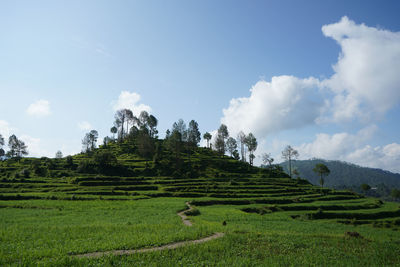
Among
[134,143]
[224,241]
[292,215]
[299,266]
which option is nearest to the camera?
[299,266]

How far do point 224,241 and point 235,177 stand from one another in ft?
235

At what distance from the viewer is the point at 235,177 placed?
88.2 meters

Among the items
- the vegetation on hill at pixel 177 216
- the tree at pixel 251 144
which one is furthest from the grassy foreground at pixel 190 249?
the tree at pixel 251 144

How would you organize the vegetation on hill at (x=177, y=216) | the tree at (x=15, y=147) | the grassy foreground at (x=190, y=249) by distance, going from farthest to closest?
the tree at (x=15, y=147) < the vegetation on hill at (x=177, y=216) < the grassy foreground at (x=190, y=249)

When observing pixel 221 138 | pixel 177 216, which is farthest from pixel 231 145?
pixel 177 216

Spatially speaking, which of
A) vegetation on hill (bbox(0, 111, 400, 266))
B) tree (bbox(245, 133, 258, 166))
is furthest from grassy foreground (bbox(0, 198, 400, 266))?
tree (bbox(245, 133, 258, 166))

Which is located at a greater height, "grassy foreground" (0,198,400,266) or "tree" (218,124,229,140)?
"tree" (218,124,229,140)

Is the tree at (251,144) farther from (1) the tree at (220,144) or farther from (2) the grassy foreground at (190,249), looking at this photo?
(2) the grassy foreground at (190,249)

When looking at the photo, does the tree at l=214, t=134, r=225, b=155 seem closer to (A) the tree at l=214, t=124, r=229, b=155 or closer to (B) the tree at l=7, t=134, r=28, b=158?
(A) the tree at l=214, t=124, r=229, b=155

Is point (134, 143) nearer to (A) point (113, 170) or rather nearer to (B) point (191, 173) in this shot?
(A) point (113, 170)

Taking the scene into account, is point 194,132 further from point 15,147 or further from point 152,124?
point 15,147

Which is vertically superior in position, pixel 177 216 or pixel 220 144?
pixel 220 144

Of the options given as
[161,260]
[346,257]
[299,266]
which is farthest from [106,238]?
[346,257]

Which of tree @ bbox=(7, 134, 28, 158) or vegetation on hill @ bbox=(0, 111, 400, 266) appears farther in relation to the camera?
tree @ bbox=(7, 134, 28, 158)
